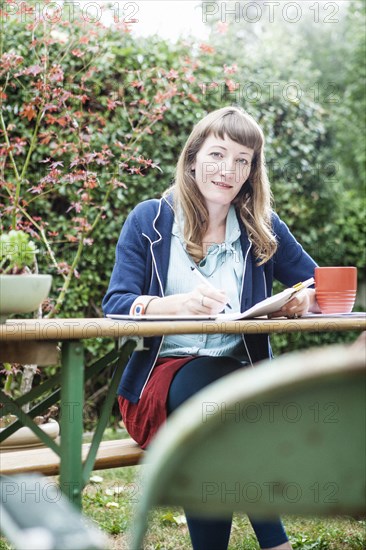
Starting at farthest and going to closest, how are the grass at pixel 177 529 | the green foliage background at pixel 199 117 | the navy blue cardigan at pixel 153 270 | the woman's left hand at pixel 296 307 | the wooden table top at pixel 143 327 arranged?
the green foliage background at pixel 199 117, the grass at pixel 177 529, the navy blue cardigan at pixel 153 270, the woman's left hand at pixel 296 307, the wooden table top at pixel 143 327

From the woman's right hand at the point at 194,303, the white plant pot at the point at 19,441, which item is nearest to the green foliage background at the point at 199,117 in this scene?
the white plant pot at the point at 19,441

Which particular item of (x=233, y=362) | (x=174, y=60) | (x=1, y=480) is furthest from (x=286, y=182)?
(x=1, y=480)

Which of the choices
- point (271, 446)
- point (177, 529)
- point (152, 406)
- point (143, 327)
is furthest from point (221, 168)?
point (271, 446)

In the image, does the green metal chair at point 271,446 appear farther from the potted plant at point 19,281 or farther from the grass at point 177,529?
the grass at point 177,529

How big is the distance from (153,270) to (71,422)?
855 millimetres

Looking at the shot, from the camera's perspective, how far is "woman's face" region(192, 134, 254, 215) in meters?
2.38

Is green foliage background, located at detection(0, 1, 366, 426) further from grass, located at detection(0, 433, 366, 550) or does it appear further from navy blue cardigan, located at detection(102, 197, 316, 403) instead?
navy blue cardigan, located at detection(102, 197, 316, 403)

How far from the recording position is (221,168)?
2371 millimetres

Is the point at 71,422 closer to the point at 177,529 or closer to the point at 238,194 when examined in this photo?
the point at 238,194

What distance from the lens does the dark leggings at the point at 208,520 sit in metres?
1.88

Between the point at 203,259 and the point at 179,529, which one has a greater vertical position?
the point at 203,259

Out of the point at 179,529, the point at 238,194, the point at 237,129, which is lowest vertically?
the point at 179,529

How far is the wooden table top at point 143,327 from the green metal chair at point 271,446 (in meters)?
0.82

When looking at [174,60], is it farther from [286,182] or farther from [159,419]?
[159,419]
